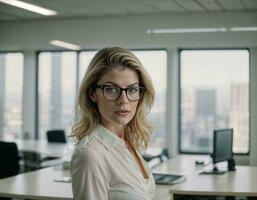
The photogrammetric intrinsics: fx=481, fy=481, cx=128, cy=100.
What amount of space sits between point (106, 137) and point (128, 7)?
21.2ft

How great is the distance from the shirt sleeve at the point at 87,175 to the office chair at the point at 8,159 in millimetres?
3891

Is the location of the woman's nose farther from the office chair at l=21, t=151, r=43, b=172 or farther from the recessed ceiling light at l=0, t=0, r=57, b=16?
the office chair at l=21, t=151, r=43, b=172

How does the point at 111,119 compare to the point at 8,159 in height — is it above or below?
above

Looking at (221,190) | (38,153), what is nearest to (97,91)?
(221,190)

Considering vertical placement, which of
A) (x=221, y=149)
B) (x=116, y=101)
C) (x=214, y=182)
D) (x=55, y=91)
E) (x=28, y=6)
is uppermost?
(x=28, y=6)

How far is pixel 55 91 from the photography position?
32.1ft

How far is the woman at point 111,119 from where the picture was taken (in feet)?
4.97

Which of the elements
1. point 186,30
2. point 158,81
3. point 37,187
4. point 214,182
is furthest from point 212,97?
point 37,187

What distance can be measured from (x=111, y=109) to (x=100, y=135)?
0.09m

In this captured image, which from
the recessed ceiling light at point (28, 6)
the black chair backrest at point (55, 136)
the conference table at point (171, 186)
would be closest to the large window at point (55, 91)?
the black chair backrest at point (55, 136)

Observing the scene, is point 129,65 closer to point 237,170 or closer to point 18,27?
point 237,170

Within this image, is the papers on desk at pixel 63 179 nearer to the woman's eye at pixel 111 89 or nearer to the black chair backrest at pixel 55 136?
the woman's eye at pixel 111 89

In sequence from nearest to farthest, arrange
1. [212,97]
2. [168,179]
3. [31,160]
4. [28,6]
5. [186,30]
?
[168,179], [28,6], [31,160], [186,30], [212,97]

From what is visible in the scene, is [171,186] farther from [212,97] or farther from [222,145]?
[212,97]
